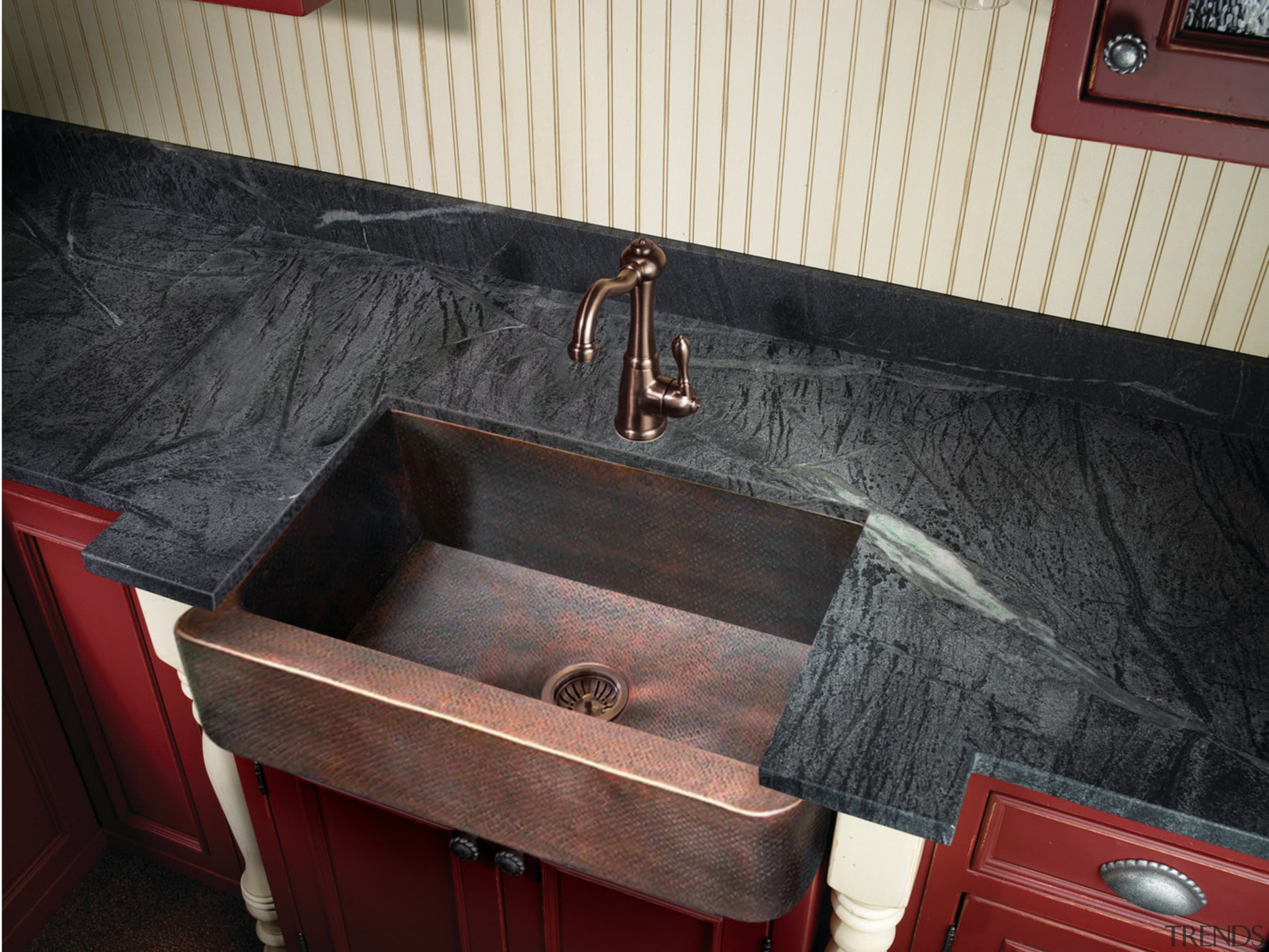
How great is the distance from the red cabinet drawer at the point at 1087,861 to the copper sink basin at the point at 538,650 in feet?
0.56

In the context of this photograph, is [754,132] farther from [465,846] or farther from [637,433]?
[465,846]

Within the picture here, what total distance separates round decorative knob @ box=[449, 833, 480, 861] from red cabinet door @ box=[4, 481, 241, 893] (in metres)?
0.50

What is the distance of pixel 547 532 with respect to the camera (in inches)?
59.4

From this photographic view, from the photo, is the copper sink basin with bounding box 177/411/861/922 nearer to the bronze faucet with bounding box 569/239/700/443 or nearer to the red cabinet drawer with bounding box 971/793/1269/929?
the bronze faucet with bounding box 569/239/700/443

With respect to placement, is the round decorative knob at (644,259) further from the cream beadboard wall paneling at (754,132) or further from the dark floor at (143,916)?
the dark floor at (143,916)


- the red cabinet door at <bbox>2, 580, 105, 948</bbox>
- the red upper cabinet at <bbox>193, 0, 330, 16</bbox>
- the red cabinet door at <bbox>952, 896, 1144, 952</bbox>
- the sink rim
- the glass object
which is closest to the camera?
the glass object

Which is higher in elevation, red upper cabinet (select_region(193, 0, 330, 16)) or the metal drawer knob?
red upper cabinet (select_region(193, 0, 330, 16))

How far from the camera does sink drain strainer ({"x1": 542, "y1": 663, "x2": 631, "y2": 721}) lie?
140 centimetres

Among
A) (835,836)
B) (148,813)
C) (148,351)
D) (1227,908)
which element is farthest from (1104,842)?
(148,813)

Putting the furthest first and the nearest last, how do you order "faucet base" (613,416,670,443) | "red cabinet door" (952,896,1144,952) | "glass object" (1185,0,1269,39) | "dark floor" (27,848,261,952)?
"dark floor" (27,848,261,952) < "faucet base" (613,416,670,443) < "red cabinet door" (952,896,1144,952) < "glass object" (1185,0,1269,39)

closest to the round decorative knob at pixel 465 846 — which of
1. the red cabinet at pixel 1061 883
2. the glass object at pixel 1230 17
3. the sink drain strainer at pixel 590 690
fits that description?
the sink drain strainer at pixel 590 690

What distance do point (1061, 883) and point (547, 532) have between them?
2.36ft

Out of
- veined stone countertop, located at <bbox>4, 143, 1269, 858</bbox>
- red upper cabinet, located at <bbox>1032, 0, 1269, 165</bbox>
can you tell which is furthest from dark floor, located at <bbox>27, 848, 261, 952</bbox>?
red upper cabinet, located at <bbox>1032, 0, 1269, 165</bbox>

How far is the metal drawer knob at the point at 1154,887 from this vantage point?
1075 millimetres
